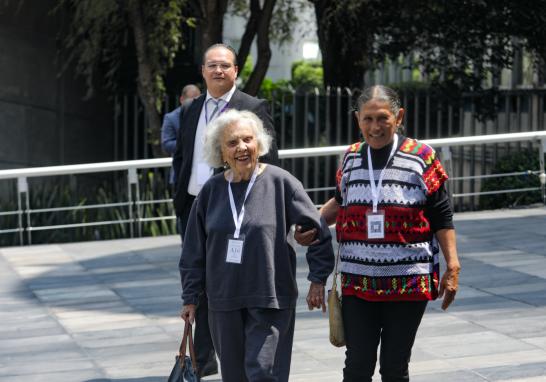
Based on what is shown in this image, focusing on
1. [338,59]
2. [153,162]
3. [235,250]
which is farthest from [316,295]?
[338,59]

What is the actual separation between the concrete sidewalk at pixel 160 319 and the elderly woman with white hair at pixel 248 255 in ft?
4.99

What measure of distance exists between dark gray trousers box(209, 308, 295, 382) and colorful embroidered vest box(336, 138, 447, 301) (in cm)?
37

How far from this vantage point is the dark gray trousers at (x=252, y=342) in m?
5.15

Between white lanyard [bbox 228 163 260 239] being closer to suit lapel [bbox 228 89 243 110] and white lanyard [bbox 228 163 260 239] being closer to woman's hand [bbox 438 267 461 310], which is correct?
woman's hand [bbox 438 267 461 310]

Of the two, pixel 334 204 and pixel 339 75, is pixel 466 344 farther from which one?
pixel 339 75

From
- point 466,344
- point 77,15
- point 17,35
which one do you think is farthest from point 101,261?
point 17,35

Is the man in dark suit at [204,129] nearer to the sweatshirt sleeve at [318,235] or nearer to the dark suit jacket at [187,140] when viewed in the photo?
the dark suit jacket at [187,140]

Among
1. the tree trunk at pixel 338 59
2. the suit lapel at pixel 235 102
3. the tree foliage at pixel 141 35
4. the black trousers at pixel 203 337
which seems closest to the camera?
the black trousers at pixel 203 337

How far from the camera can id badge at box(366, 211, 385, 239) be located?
5.10m

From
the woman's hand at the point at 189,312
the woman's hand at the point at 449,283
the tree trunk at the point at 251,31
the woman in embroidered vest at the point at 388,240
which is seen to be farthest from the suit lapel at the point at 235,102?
the tree trunk at the point at 251,31

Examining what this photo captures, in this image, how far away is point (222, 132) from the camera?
209 inches

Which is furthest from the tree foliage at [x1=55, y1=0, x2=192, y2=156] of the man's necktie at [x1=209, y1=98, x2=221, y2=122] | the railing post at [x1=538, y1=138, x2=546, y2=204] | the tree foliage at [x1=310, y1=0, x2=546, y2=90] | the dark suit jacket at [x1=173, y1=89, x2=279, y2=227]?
the man's necktie at [x1=209, y1=98, x2=221, y2=122]

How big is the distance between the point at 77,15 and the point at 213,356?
1066 centimetres

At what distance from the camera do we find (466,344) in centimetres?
742
